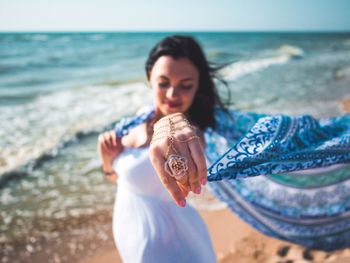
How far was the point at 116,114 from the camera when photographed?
8375mm

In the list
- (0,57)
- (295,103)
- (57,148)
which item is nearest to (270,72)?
(295,103)

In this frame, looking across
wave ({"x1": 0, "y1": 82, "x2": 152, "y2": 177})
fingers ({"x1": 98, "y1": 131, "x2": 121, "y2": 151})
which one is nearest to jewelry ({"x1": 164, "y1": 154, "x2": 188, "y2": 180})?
fingers ({"x1": 98, "y1": 131, "x2": 121, "y2": 151})

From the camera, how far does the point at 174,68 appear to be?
1.94m

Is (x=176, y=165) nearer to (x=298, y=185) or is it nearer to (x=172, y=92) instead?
(x=172, y=92)

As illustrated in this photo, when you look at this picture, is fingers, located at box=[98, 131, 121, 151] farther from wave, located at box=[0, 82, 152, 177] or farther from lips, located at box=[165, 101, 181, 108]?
wave, located at box=[0, 82, 152, 177]

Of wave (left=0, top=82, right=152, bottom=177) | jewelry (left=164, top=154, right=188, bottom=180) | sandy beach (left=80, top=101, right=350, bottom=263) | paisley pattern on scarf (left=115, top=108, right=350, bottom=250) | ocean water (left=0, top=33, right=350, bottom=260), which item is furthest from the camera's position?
wave (left=0, top=82, right=152, bottom=177)

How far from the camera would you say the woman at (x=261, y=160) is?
100 centimetres

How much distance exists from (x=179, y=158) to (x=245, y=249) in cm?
259

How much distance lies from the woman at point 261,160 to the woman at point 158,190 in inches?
1.0

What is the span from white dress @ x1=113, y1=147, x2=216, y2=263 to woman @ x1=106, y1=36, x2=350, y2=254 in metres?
0.33

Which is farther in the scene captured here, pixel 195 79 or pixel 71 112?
pixel 71 112

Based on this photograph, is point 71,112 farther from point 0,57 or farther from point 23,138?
point 0,57

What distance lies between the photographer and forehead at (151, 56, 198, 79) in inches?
75.5

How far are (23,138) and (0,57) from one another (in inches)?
618
